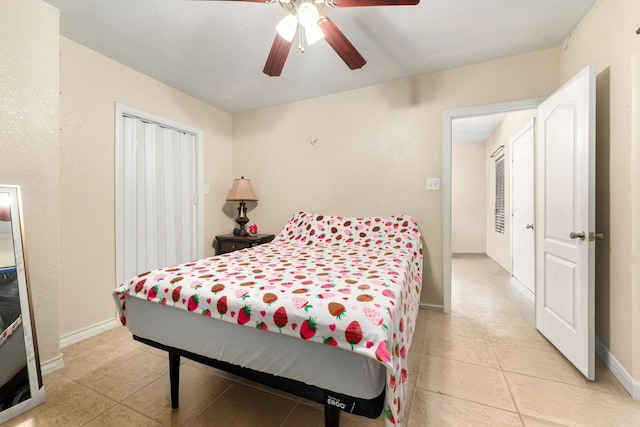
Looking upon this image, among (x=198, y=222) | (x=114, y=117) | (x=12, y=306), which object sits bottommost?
(x=12, y=306)

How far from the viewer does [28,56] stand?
1633 mm

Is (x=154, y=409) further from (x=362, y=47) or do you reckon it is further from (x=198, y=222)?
(x=362, y=47)

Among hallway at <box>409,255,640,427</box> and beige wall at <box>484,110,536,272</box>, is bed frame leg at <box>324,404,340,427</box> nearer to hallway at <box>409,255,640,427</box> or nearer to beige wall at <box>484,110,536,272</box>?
hallway at <box>409,255,640,427</box>

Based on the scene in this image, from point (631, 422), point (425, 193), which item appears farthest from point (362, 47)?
point (631, 422)

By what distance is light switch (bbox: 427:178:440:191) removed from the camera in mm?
2652

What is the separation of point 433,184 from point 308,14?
1.92 m

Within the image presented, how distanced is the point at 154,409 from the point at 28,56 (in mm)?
2229

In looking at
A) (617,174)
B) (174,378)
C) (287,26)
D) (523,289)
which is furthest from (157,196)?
(523,289)

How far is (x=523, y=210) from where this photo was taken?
3377mm

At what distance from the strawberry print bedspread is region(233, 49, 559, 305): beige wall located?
969mm

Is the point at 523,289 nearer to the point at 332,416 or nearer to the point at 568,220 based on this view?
the point at 568,220

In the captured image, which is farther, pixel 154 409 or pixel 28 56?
pixel 28 56

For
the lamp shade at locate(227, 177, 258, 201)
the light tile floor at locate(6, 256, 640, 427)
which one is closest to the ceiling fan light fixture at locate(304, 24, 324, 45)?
the light tile floor at locate(6, 256, 640, 427)

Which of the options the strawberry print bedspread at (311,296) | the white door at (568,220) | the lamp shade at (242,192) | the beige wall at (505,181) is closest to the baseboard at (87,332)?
the strawberry print bedspread at (311,296)
